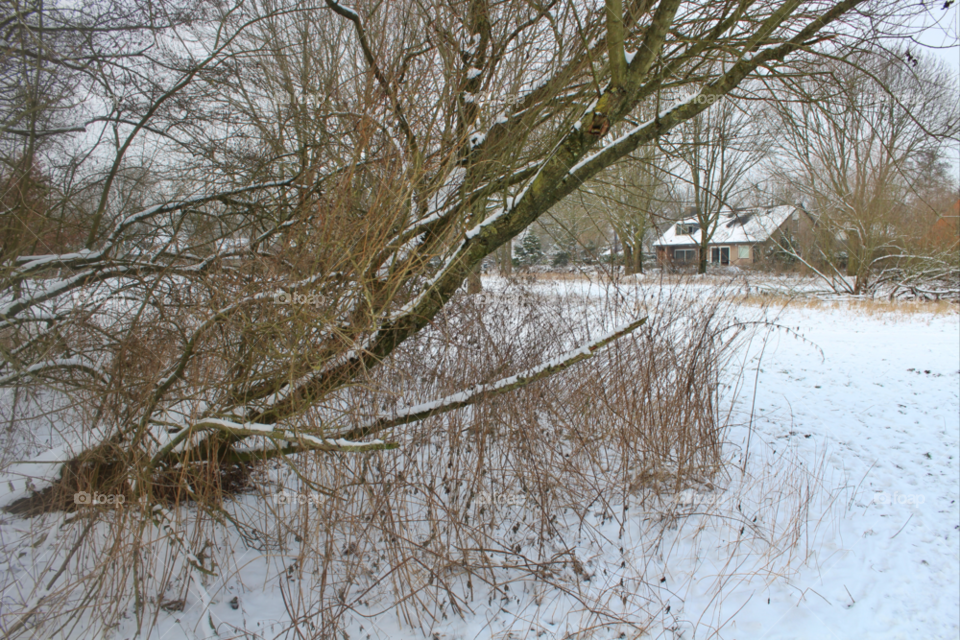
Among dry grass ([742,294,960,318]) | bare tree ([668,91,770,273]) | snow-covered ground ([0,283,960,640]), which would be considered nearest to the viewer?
snow-covered ground ([0,283,960,640])

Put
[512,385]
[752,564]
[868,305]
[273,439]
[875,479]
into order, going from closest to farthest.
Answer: [273,439] → [512,385] → [752,564] → [875,479] → [868,305]

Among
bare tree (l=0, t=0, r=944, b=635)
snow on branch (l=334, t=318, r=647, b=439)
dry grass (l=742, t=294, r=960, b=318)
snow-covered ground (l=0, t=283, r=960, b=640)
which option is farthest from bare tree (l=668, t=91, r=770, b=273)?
dry grass (l=742, t=294, r=960, b=318)

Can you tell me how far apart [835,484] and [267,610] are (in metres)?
3.72

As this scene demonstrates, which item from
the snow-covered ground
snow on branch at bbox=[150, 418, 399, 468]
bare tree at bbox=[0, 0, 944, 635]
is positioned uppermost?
bare tree at bbox=[0, 0, 944, 635]

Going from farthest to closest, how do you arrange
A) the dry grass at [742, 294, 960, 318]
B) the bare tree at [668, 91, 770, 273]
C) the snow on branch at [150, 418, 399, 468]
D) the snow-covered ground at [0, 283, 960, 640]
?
the dry grass at [742, 294, 960, 318] → the bare tree at [668, 91, 770, 273] → the snow-covered ground at [0, 283, 960, 640] → the snow on branch at [150, 418, 399, 468]

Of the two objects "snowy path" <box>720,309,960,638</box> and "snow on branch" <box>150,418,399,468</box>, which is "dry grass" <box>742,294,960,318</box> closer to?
"snowy path" <box>720,309,960,638</box>

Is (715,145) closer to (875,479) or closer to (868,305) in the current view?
→ (875,479)

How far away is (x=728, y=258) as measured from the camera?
38.7m

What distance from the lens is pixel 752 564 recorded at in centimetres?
263

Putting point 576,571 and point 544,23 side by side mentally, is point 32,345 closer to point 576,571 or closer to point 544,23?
point 576,571

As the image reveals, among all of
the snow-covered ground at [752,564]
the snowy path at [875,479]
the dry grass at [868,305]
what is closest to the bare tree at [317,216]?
the snow-covered ground at [752,564]

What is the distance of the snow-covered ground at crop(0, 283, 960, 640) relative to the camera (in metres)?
2.23

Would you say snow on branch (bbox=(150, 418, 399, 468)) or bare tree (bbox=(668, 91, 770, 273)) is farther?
bare tree (bbox=(668, 91, 770, 273))

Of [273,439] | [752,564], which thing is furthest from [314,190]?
[752,564]
